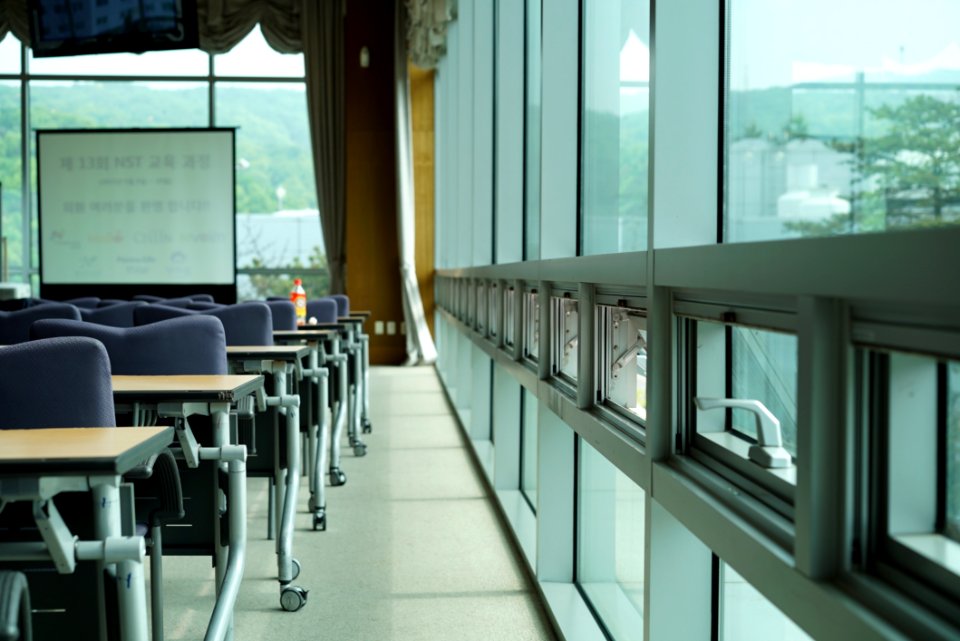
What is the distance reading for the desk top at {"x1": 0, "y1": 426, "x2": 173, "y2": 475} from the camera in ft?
4.61

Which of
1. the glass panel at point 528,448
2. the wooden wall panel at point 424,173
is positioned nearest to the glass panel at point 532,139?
the glass panel at point 528,448

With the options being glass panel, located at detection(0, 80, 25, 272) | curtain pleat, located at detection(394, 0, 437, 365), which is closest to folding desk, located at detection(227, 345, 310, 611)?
curtain pleat, located at detection(394, 0, 437, 365)

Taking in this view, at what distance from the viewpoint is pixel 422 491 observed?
4.95 meters

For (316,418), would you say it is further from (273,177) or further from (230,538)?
(273,177)

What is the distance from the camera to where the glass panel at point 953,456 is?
102 cm

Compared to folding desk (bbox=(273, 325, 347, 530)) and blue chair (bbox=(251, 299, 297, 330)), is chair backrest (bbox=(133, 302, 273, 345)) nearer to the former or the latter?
folding desk (bbox=(273, 325, 347, 530))

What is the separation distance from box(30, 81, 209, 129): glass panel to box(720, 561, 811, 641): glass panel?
1123 cm

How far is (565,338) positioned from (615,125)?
2.46ft

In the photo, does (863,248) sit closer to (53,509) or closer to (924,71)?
(924,71)

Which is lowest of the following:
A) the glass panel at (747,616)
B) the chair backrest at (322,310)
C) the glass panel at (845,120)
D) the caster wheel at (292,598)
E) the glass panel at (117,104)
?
the caster wheel at (292,598)

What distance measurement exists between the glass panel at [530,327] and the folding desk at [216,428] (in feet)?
5.39

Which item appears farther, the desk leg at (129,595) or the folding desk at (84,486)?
the desk leg at (129,595)

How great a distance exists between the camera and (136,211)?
1156 centimetres

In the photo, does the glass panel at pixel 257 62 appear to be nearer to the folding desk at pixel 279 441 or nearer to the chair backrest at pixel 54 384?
the folding desk at pixel 279 441
